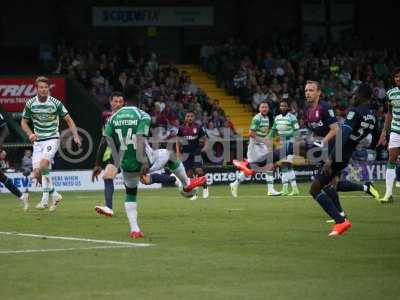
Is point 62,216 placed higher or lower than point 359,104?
lower

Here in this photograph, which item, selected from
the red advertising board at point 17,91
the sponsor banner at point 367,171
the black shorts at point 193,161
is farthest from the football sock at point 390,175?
the red advertising board at point 17,91

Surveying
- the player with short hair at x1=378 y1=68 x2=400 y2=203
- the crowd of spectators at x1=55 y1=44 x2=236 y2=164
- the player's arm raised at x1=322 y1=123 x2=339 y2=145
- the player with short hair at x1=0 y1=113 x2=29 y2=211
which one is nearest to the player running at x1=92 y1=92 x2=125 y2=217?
the player with short hair at x1=0 y1=113 x2=29 y2=211

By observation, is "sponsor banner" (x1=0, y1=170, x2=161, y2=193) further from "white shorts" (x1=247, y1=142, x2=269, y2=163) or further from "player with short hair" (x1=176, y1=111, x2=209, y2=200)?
"white shorts" (x1=247, y1=142, x2=269, y2=163)

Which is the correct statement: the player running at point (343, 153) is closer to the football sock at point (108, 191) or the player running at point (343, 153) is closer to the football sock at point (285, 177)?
the football sock at point (108, 191)

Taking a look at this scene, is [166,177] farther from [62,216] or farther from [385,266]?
[385,266]

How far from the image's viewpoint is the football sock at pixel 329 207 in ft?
52.7

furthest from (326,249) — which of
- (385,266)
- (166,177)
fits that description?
(166,177)

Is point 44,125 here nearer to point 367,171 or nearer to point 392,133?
point 392,133

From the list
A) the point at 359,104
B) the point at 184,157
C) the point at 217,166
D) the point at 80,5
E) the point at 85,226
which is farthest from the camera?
the point at 80,5

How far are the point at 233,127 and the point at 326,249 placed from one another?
25959mm

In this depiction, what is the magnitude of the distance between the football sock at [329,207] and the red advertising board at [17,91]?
2143 centimetres

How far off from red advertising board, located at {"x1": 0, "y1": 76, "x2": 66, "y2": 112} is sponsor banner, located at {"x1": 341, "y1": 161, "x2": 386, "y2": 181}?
1005 centimetres

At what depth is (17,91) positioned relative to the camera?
120 feet

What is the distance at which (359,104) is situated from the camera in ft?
53.9
